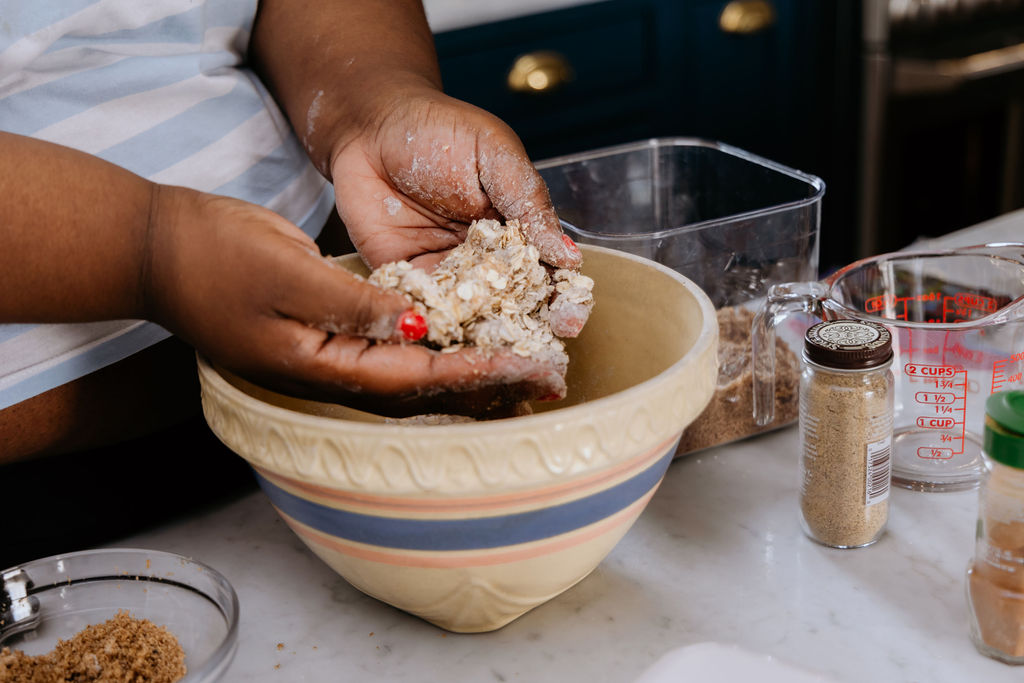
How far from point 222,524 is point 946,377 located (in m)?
0.59

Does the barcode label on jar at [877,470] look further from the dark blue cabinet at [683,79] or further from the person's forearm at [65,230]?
the dark blue cabinet at [683,79]

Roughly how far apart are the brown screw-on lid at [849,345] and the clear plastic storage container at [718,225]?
14 cm

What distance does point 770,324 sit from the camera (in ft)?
2.46

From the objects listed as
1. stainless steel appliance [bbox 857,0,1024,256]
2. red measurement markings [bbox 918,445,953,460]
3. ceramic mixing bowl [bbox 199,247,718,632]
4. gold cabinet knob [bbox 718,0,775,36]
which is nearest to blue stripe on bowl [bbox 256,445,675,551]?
ceramic mixing bowl [bbox 199,247,718,632]

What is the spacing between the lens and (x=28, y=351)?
2.16 ft

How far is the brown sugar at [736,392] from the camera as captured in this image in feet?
2.63

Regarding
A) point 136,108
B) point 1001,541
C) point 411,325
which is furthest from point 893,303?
point 136,108

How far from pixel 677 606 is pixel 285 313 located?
32 cm

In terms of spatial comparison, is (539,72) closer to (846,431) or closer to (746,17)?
(746,17)

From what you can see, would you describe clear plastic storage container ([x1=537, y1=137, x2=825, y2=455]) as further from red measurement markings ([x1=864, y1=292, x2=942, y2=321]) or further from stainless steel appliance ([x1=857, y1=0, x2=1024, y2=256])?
stainless steel appliance ([x1=857, y1=0, x2=1024, y2=256])

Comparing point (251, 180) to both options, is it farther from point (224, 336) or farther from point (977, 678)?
point (977, 678)

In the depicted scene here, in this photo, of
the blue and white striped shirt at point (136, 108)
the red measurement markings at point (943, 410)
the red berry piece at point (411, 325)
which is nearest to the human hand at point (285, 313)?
the red berry piece at point (411, 325)

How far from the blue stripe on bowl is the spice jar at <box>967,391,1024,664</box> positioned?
0.20 meters

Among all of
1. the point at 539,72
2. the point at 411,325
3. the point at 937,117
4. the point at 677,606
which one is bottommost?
the point at 937,117
